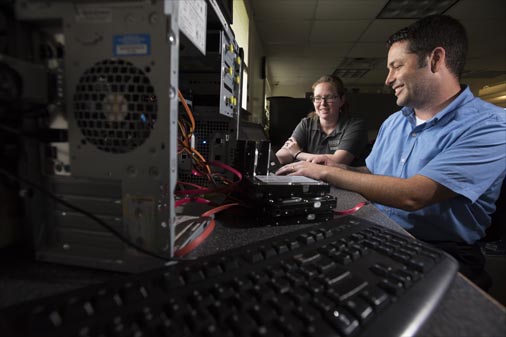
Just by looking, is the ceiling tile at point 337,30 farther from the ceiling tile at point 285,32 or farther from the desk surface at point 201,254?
the desk surface at point 201,254

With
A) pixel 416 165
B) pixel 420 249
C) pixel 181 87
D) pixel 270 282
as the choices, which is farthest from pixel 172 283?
pixel 416 165

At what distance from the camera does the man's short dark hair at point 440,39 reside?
1105mm

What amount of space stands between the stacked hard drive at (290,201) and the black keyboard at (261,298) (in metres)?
0.19

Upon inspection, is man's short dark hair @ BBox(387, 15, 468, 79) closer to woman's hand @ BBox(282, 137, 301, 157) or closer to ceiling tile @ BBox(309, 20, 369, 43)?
woman's hand @ BBox(282, 137, 301, 157)

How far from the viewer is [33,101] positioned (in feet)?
1.11

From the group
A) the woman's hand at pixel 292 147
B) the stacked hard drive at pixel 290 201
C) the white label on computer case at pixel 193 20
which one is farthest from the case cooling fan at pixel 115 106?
the woman's hand at pixel 292 147

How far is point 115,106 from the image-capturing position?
362mm

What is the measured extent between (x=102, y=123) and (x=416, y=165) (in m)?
1.14

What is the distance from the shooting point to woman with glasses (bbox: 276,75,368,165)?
77.0 inches

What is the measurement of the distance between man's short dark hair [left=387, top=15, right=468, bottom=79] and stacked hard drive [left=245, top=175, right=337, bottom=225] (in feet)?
3.16

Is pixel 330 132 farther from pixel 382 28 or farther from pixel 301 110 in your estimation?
pixel 382 28

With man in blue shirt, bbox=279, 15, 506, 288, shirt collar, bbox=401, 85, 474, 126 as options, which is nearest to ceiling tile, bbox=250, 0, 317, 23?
man in blue shirt, bbox=279, 15, 506, 288

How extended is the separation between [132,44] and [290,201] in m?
0.42

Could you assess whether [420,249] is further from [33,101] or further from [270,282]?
[33,101]
